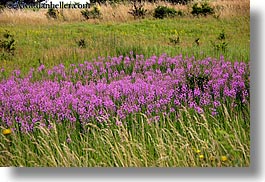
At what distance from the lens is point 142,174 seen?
11.8 feet

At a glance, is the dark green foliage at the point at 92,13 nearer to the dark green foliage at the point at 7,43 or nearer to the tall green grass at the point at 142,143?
the dark green foliage at the point at 7,43

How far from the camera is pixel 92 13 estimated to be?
12.7ft

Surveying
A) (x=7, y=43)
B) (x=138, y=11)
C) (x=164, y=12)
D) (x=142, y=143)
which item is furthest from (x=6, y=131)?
(x=164, y=12)

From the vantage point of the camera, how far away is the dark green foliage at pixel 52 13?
12.6 feet

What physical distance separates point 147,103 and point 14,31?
113 centimetres

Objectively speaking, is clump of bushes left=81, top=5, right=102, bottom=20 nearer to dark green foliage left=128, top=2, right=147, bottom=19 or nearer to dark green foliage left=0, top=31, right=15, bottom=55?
dark green foliage left=128, top=2, right=147, bottom=19

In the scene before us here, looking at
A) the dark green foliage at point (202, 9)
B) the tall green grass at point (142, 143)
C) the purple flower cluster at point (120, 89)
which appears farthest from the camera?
the dark green foliage at point (202, 9)

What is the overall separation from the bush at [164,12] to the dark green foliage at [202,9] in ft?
0.34

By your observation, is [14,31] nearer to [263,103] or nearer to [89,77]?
[89,77]

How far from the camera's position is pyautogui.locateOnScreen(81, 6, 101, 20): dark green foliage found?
12.6 ft

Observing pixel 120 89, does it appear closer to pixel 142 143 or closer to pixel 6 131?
pixel 142 143

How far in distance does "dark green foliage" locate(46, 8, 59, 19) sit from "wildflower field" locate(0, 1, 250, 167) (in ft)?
0.23

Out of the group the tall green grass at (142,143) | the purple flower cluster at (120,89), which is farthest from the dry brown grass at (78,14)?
the tall green grass at (142,143)

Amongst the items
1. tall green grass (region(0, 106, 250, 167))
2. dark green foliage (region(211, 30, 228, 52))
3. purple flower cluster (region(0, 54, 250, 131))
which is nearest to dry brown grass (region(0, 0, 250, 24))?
dark green foliage (region(211, 30, 228, 52))
